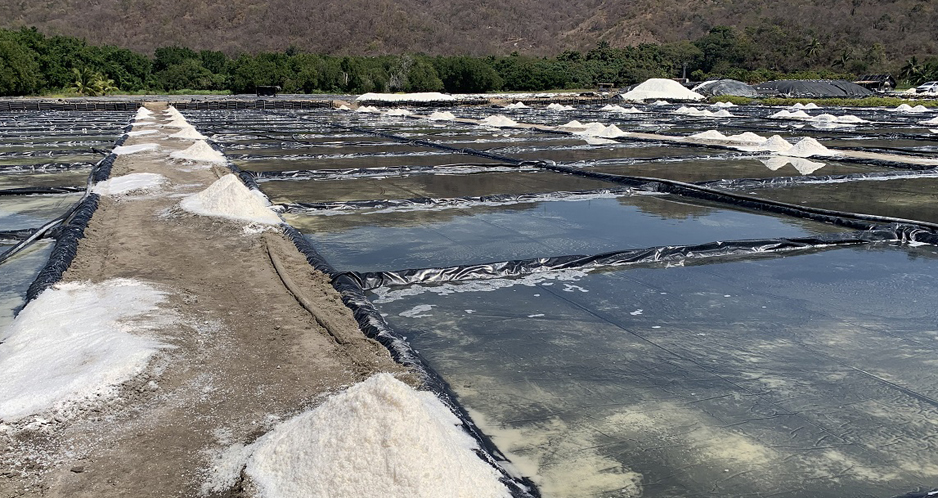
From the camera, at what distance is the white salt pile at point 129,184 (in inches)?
356

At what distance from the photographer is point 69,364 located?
3.76m

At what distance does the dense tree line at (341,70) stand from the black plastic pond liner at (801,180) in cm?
3758

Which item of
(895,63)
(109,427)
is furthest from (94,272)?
(895,63)

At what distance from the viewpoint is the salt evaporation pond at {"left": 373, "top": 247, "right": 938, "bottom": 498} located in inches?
114

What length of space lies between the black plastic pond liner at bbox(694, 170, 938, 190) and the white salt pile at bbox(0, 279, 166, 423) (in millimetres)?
7140

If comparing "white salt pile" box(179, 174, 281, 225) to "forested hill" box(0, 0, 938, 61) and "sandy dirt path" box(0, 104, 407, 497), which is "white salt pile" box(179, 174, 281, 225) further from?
"forested hill" box(0, 0, 938, 61)

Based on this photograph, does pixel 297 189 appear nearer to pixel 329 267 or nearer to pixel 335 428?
pixel 329 267

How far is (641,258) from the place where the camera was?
5.89 m

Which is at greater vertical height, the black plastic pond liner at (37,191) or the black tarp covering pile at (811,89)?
the black tarp covering pile at (811,89)

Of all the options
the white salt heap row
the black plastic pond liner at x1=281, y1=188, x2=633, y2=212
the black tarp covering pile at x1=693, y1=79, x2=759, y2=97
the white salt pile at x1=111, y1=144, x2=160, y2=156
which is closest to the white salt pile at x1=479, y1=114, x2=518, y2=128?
A: the white salt heap row

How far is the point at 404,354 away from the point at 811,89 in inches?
1551

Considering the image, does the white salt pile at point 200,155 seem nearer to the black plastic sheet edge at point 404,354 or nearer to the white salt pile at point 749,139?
the black plastic sheet edge at point 404,354

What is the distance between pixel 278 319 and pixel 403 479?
2.28 m

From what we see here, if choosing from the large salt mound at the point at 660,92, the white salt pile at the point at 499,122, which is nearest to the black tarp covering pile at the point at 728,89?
the large salt mound at the point at 660,92
